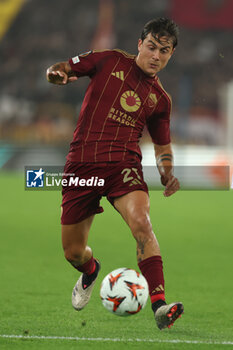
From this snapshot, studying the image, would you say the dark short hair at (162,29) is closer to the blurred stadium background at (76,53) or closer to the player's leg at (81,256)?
the player's leg at (81,256)

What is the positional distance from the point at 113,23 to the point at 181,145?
1005cm

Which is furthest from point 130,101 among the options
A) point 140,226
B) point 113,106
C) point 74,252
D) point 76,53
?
point 76,53

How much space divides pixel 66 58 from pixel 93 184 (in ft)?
75.6

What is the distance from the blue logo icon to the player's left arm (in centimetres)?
141

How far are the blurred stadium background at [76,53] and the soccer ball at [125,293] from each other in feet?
50.7

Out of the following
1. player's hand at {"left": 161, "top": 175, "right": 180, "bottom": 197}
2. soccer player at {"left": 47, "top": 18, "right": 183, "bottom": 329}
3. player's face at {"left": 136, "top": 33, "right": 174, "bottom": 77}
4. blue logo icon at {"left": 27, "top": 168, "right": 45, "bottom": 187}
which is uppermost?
player's face at {"left": 136, "top": 33, "right": 174, "bottom": 77}

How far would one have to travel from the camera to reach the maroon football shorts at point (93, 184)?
14.6ft

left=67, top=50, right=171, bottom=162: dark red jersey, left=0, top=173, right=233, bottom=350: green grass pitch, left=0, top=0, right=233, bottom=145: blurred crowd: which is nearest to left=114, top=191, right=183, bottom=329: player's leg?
left=0, top=173, right=233, bottom=350: green grass pitch

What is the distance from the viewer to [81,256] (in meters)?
4.96

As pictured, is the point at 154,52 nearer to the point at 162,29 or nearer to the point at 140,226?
the point at 162,29

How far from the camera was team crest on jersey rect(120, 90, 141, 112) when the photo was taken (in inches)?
180

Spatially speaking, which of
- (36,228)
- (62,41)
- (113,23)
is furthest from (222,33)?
(36,228)

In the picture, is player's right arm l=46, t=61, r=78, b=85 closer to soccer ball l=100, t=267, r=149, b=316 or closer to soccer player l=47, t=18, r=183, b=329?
soccer player l=47, t=18, r=183, b=329

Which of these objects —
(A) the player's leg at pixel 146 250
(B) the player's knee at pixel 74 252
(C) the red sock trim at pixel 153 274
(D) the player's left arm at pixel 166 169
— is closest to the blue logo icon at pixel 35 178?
(B) the player's knee at pixel 74 252
